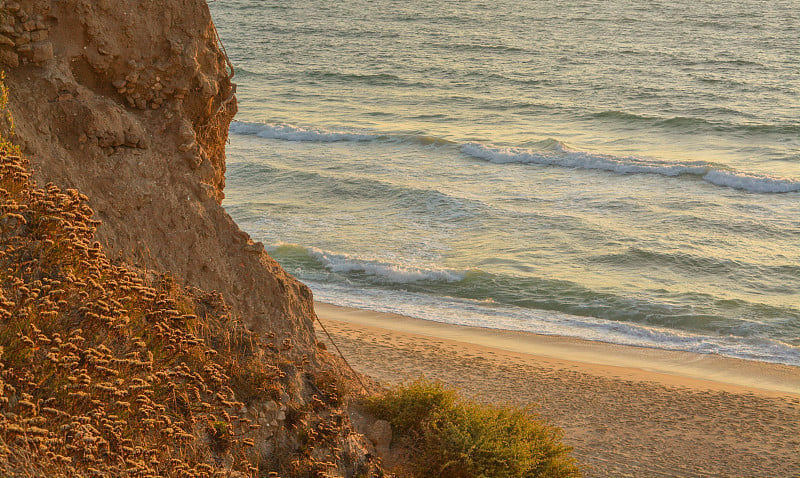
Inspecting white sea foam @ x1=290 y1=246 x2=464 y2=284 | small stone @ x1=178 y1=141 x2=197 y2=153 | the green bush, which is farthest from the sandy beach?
small stone @ x1=178 y1=141 x2=197 y2=153

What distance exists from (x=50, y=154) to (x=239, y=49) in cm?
4054

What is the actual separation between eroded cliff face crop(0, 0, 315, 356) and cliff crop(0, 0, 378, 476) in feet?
0.04

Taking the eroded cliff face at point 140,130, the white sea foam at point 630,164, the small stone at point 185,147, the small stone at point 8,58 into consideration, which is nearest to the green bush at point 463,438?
the eroded cliff face at point 140,130

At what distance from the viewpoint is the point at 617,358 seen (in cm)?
1240

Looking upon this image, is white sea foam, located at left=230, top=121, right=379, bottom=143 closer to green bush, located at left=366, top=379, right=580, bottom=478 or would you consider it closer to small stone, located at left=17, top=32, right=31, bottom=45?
green bush, located at left=366, top=379, right=580, bottom=478

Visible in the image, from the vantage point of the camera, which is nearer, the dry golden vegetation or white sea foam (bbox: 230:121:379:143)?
the dry golden vegetation

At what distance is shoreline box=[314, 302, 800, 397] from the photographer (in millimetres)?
11469

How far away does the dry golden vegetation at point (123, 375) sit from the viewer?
4301 millimetres

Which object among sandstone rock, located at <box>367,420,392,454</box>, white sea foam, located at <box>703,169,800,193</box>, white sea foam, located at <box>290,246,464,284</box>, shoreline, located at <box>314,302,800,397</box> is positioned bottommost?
sandstone rock, located at <box>367,420,392,454</box>

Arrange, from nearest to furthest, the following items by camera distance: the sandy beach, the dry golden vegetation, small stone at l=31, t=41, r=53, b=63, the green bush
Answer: the dry golden vegetation
small stone at l=31, t=41, r=53, b=63
the green bush
the sandy beach

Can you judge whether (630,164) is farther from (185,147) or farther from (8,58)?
(8,58)

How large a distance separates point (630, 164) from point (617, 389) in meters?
15.1

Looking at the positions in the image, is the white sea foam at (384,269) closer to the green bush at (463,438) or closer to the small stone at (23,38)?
the green bush at (463,438)

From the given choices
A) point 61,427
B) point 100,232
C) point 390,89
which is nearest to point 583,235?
point 100,232
